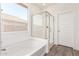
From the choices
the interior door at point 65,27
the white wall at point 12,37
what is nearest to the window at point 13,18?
the white wall at point 12,37

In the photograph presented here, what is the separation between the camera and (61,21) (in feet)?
4.85

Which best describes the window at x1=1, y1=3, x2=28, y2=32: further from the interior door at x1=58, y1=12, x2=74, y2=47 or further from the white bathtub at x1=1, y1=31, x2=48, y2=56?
the interior door at x1=58, y1=12, x2=74, y2=47

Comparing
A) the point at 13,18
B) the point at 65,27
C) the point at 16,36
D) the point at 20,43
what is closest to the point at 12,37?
the point at 16,36

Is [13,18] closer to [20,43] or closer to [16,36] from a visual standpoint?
[16,36]

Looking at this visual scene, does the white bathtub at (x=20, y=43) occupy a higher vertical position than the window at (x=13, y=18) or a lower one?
lower

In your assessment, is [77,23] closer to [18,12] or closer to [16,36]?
[18,12]

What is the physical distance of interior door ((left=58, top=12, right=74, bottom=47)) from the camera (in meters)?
1.45

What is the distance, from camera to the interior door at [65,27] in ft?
4.76

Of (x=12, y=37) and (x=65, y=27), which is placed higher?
(x=65, y=27)

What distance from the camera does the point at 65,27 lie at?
1.46 m

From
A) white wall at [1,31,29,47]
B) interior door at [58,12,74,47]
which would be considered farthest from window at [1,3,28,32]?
interior door at [58,12,74,47]

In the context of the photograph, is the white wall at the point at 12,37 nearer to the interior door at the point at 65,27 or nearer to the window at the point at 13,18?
the window at the point at 13,18

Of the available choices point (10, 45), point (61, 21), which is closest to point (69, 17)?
point (61, 21)

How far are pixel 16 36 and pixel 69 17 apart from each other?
1.13m
